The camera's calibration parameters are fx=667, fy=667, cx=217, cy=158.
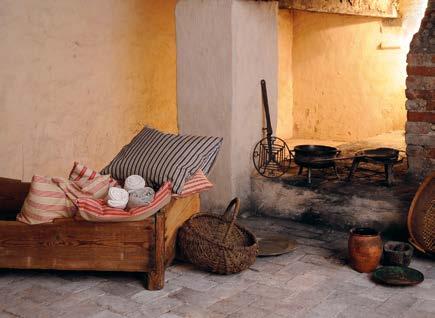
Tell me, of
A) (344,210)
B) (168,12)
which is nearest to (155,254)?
(344,210)

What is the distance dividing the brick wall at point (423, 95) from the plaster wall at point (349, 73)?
2458 mm

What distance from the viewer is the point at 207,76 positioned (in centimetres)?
576

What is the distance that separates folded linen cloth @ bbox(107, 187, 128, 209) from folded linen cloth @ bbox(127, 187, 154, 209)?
4 centimetres

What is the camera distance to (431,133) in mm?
5242

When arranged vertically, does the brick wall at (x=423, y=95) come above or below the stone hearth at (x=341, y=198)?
above

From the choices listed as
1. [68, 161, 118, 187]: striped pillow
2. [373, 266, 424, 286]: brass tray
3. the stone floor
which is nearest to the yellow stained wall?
[68, 161, 118, 187]: striped pillow

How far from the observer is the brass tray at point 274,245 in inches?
193

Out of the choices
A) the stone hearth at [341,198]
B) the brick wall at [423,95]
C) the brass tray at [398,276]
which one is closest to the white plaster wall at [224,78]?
the stone hearth at [341,198]

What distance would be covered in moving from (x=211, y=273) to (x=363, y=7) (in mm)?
4133

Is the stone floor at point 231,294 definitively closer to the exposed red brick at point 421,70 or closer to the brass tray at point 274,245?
the brass tray at point 274,245

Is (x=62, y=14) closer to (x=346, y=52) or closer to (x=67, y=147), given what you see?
(x=67, y=147)

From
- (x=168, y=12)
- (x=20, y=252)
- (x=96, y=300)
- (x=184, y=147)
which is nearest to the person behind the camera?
(x=96, y=300)

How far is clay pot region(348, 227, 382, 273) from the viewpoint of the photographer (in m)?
4.48

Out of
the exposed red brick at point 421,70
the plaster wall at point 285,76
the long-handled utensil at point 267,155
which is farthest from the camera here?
the plaster wall at point 285,76
